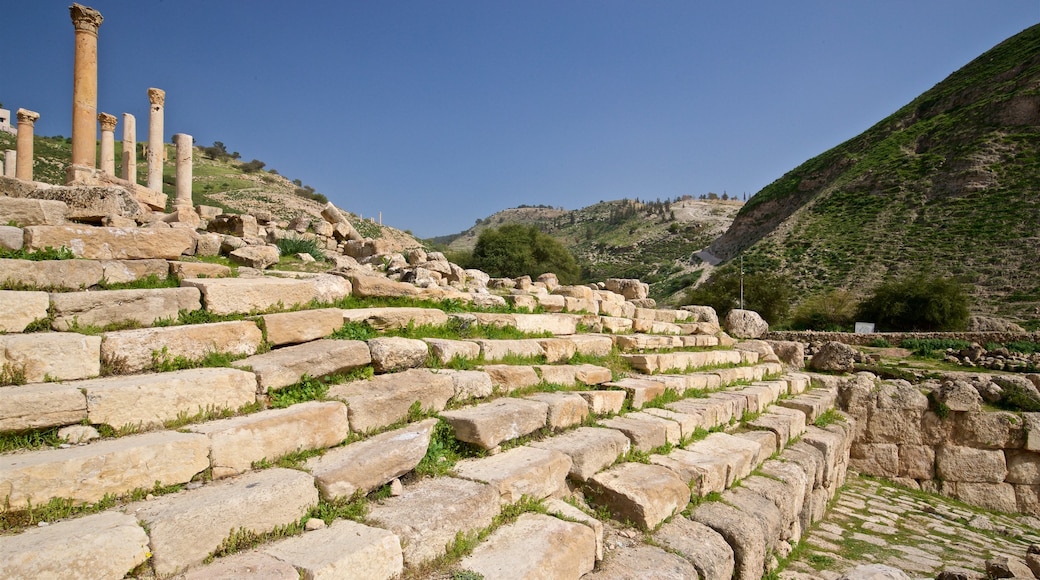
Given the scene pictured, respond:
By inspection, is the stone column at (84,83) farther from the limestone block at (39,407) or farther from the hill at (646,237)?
the hill at (646,237)

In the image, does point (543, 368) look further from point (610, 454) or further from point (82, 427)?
point (82, 427)

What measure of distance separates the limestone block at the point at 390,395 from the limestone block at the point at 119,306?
1.60 metres

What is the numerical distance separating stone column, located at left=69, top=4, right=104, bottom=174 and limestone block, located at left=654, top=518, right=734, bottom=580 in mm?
15821

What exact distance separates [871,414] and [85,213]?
44.0 feet

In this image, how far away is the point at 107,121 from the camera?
1788cm

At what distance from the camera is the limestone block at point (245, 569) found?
2.43m

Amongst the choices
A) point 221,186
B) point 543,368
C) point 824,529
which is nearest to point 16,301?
point 543,368

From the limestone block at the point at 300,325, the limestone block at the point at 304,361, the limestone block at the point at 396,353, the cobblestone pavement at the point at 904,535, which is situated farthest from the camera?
the cobblestone pavement at the point at 904,535

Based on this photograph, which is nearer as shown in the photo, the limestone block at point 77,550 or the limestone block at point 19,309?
the limestone block at point 77,550

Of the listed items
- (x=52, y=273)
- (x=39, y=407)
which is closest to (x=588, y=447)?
(x=39, y=407)

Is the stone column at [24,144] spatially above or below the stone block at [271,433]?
above

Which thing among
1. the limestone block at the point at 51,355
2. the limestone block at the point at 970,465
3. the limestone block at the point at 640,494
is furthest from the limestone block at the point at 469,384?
the limestone block at the point at 970,465

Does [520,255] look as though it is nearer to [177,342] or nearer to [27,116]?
[27,116]

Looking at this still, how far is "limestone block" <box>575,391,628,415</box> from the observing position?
5715 millimetres
